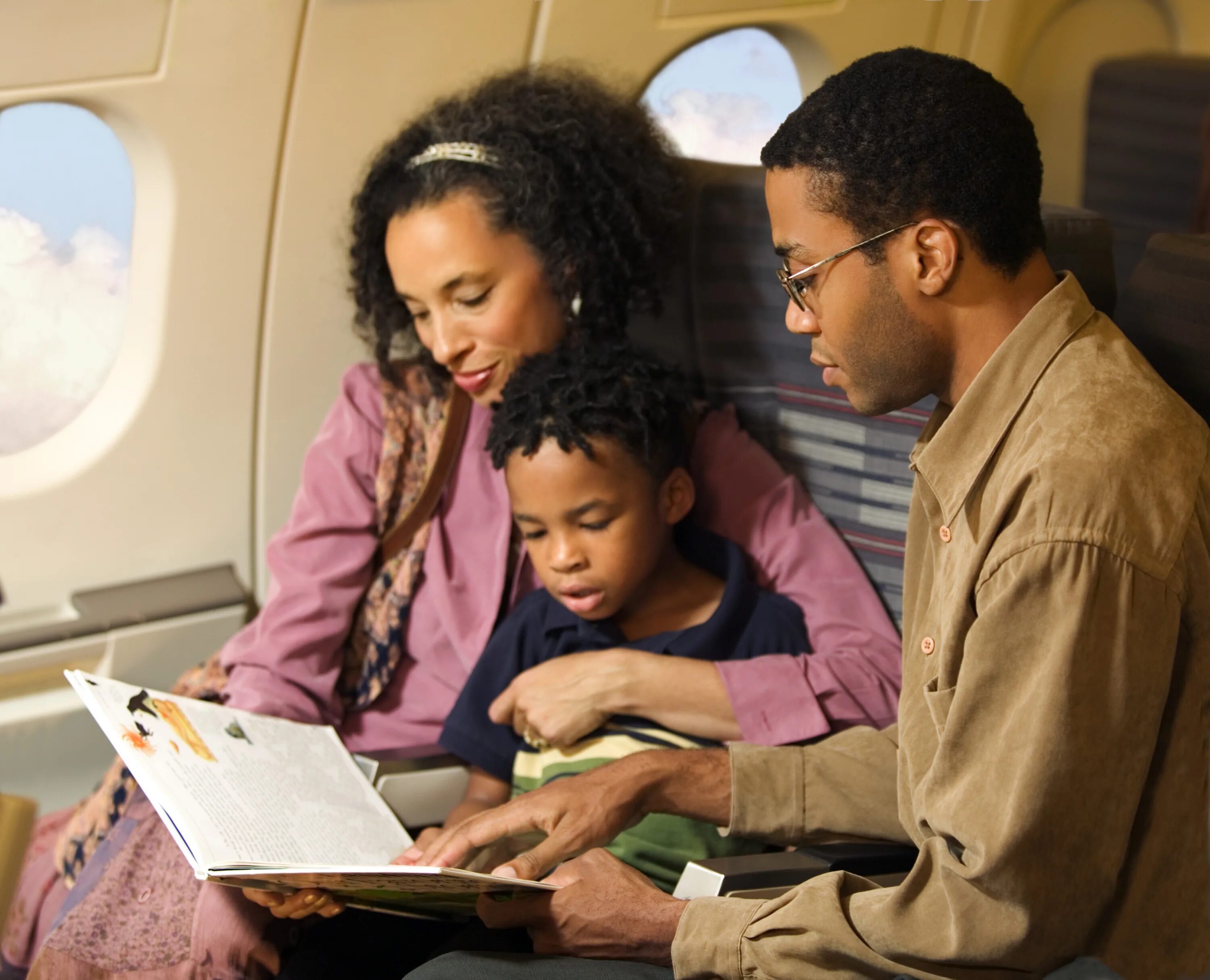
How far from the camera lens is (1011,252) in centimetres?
116

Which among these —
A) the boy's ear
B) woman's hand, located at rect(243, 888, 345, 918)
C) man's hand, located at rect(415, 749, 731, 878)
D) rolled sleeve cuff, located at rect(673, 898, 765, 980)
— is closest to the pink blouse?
the boy's ear

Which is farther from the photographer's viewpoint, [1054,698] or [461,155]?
[461,155]

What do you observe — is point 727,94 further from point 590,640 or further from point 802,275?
point 802,275

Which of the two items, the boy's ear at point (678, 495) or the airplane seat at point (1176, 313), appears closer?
the airplane seat at point (1176, 313)

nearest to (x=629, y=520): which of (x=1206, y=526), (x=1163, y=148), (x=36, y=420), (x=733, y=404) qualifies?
(x=733, y=404)

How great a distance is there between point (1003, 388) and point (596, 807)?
69 cm

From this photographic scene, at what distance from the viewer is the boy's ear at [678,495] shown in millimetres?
1838

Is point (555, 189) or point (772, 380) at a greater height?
point (555, 189)

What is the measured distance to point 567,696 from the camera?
170 centimetres

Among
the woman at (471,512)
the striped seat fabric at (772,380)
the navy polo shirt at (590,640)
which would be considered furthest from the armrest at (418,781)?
the striped seat fabric at (772,380)

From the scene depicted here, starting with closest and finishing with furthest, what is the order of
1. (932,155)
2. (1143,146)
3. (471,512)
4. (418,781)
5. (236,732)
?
1. (932,155)
2. (236,732)
3. (418,781)
4. (471,512)
5. (1143,146)

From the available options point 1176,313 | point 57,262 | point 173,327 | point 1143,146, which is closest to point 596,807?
point 1176,313

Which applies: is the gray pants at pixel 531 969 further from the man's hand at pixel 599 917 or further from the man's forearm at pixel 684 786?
the man's forearm at pixel 684 786

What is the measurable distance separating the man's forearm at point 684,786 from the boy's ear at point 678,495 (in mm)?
406
